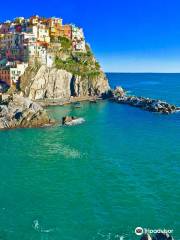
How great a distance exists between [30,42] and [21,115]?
50.6 m

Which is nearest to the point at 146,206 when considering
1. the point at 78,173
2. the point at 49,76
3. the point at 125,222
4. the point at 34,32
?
the point at 125,222

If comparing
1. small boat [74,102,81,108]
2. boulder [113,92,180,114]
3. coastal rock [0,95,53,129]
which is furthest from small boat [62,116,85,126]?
boulder [113,92,180,114]

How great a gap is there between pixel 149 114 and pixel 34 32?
182ft

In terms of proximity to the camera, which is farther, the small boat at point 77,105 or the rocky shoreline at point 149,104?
the small boat at point 77,105

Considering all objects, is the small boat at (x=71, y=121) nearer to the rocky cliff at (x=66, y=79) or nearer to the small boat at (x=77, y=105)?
the small boat at (x=77, y=105)

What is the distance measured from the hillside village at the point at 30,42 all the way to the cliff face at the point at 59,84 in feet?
12.1

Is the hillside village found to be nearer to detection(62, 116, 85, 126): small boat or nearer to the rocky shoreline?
the rocky shoreline

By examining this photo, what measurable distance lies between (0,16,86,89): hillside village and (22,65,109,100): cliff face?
145 inches

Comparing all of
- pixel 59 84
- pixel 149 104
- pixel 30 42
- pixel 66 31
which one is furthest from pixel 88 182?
pixel 66 31

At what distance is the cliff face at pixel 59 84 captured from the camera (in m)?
127
